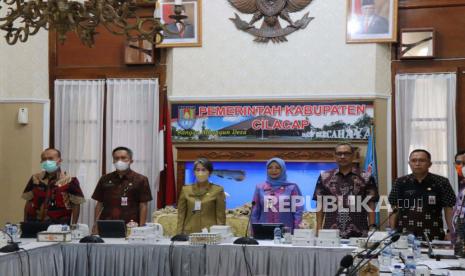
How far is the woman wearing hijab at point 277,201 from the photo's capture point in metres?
6.47

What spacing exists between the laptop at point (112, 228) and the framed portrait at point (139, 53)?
3.28 meters

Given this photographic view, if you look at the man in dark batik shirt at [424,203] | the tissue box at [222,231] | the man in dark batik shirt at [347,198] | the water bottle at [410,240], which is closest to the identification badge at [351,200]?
the man in dark batik shirt at [347,198]

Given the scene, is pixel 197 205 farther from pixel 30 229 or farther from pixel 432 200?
pixel 432 200

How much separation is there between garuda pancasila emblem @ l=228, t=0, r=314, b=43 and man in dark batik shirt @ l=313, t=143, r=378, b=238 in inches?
113

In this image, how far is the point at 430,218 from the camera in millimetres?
6074

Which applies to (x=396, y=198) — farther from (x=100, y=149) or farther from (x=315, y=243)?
(x=100, y=149)

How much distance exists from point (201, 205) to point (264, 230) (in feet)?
2.00

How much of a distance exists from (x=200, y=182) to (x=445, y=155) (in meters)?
3.18

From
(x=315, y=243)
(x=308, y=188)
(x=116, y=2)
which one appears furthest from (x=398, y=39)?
(x=116, y=2)

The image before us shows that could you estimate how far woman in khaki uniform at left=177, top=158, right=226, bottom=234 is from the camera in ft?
20.7

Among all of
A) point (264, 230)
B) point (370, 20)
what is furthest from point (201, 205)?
point (370, 20)

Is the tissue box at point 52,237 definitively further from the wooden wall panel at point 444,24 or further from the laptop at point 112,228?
the wooden wall panel at point 444,24

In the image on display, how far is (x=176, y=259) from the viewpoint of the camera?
226 inches

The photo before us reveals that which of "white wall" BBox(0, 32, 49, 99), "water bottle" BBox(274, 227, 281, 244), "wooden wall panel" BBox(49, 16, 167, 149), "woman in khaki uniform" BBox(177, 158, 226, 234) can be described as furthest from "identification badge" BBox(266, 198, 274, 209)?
"white wall" BBox(0, 32, 49, 99)
